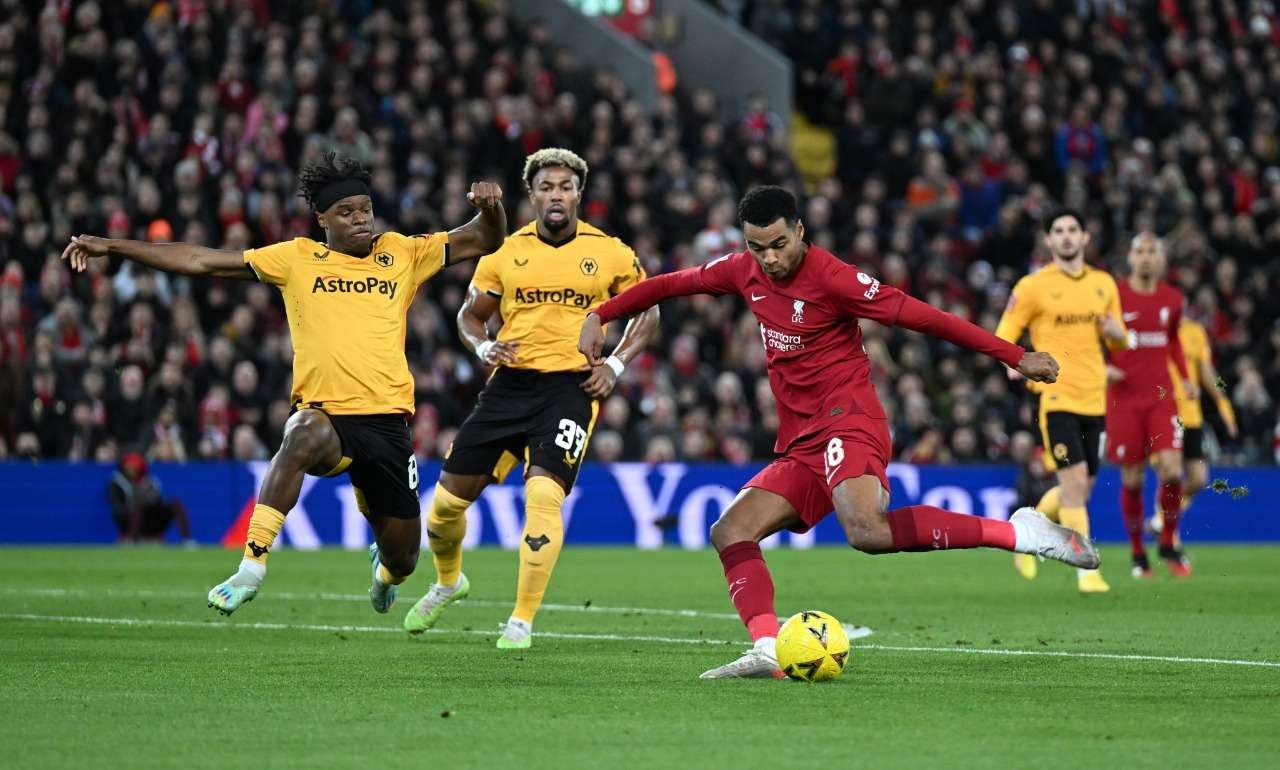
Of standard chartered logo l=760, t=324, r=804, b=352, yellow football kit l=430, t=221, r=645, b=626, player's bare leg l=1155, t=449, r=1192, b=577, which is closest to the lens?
standard chartered logo l=760, t=324, r=804, b=352

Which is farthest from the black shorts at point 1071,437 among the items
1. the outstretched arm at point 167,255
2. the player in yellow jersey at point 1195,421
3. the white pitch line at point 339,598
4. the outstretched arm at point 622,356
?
the outstretched arm at point 167,255

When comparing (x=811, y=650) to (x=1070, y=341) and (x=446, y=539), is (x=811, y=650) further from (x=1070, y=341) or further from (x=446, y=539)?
(x=1070, y=341)

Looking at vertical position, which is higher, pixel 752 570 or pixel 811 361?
pixel 811 361

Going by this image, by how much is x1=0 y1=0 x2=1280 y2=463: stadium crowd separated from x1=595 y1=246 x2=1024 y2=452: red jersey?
41.8 ft

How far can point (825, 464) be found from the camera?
935 centimetres

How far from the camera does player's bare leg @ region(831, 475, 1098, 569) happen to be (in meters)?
9.07

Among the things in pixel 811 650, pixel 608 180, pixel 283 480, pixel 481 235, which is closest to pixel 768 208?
pixel 811 650

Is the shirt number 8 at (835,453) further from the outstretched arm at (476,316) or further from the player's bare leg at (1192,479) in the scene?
the player's bare leg at (1192,479)

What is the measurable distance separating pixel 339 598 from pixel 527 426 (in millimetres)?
3883

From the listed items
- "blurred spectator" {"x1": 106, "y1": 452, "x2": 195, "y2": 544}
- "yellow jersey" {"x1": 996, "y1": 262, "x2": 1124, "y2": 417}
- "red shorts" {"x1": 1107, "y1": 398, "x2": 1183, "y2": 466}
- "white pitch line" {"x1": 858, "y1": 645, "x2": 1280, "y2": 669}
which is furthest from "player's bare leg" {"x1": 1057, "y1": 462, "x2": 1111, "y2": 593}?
"blurred spectator" {"x1": 106, "y1": 452, "x2": 195, "y2": 544}

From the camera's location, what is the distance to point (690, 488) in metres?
23.0

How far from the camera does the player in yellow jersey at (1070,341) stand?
1518 centimetres

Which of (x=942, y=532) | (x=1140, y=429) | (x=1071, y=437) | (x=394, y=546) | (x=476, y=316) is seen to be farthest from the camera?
(x=1140, y=429)

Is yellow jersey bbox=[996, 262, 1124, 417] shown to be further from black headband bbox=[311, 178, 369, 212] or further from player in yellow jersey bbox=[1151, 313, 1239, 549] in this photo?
black headband bbox=[311, 178, 369, 212]
